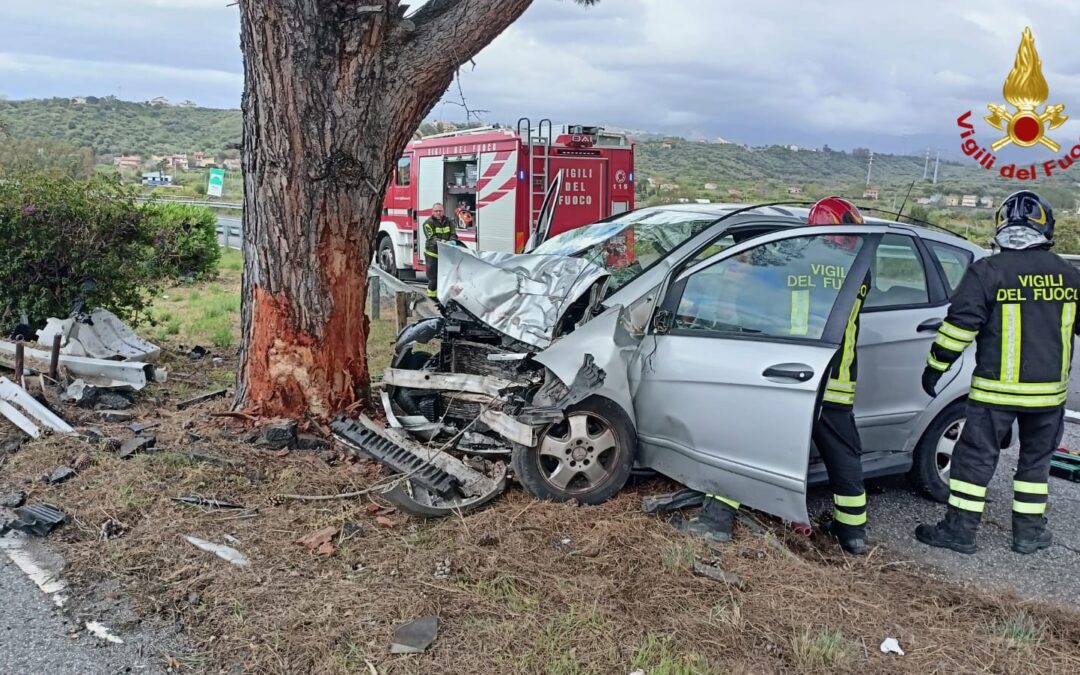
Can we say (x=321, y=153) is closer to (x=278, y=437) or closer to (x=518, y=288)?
(x=518, y=288)

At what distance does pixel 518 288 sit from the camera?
16.8 ft

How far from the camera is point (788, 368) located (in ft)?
13.0

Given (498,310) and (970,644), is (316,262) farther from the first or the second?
(970,644)

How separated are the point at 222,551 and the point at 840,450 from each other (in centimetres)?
307

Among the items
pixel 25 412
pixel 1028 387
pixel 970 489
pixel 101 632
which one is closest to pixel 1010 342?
pixel 1028 387

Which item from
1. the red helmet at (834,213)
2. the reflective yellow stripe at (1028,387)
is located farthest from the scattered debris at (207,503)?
the reflective yellow stripe at (1028,387)

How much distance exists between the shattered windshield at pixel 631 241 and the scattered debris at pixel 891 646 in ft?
8.11

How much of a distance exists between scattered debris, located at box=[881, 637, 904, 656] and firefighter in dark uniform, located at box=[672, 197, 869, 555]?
950 millimetres

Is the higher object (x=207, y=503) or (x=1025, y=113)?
(x=1025, y=113)

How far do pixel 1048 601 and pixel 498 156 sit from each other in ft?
33.9

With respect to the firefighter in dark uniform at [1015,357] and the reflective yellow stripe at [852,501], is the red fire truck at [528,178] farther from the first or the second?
the reflective yellow stripe at [852,501]

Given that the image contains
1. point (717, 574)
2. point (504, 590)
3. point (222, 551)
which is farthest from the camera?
point (222, 551)

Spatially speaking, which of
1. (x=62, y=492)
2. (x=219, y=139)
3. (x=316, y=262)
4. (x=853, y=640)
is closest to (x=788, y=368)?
(x=853, y=640)

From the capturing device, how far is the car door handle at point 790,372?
3912mm
